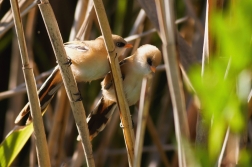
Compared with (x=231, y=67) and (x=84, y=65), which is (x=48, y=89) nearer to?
(x=84, y=65)

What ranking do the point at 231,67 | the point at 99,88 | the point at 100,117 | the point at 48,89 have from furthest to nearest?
the point at 99,88, the point at 100,117, the point at 48,89, the point at 231,67

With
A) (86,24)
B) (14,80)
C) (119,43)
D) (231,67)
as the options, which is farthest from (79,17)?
(231,67)

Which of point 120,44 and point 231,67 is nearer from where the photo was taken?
point 231,67

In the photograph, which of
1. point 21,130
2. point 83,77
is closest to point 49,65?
point 83,77

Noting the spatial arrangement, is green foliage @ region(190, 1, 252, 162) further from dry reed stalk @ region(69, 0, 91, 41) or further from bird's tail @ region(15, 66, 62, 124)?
dry reed stalk @ region(69, 0, 91, 41)

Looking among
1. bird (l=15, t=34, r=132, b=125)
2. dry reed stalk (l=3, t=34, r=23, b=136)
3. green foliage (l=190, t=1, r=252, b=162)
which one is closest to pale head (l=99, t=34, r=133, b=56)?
bird (l=15, t=34, r=132, b=125)

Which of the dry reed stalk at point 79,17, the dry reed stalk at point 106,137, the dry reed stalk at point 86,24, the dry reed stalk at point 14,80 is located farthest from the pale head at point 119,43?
the dry reed stalk at point 14,80
